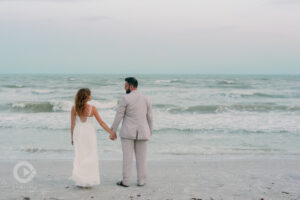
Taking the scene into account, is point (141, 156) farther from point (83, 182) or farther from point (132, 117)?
point (83, 182)

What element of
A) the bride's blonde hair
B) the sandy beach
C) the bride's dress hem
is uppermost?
the bride's blonde hair

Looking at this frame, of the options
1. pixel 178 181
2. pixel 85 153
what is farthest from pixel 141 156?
pixel 178 181

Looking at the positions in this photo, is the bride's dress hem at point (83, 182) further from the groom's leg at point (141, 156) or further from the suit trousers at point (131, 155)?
the groom's leg at point (141, 156)

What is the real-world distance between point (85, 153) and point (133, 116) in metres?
0.84

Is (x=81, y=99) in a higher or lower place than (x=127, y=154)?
higher

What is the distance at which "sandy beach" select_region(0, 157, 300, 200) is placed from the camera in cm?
445

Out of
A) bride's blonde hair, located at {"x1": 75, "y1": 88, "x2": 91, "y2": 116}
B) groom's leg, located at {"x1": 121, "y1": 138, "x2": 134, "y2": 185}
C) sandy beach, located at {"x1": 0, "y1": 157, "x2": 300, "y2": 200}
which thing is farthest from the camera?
groom's leg, located at {"x1": 121, "y1": 138, "x2": 134, "y2": 185}

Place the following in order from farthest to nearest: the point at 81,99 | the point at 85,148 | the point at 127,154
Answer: the point at 127,154 → the point at 85,148 → the point at 81,99

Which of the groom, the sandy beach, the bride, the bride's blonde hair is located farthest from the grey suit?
the sandy beach

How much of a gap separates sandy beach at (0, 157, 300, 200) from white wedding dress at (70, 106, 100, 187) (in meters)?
0.20

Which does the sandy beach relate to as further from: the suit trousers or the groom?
the groom

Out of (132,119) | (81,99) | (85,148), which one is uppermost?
(81,99)

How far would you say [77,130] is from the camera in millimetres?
4508

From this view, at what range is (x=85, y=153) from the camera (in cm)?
453
